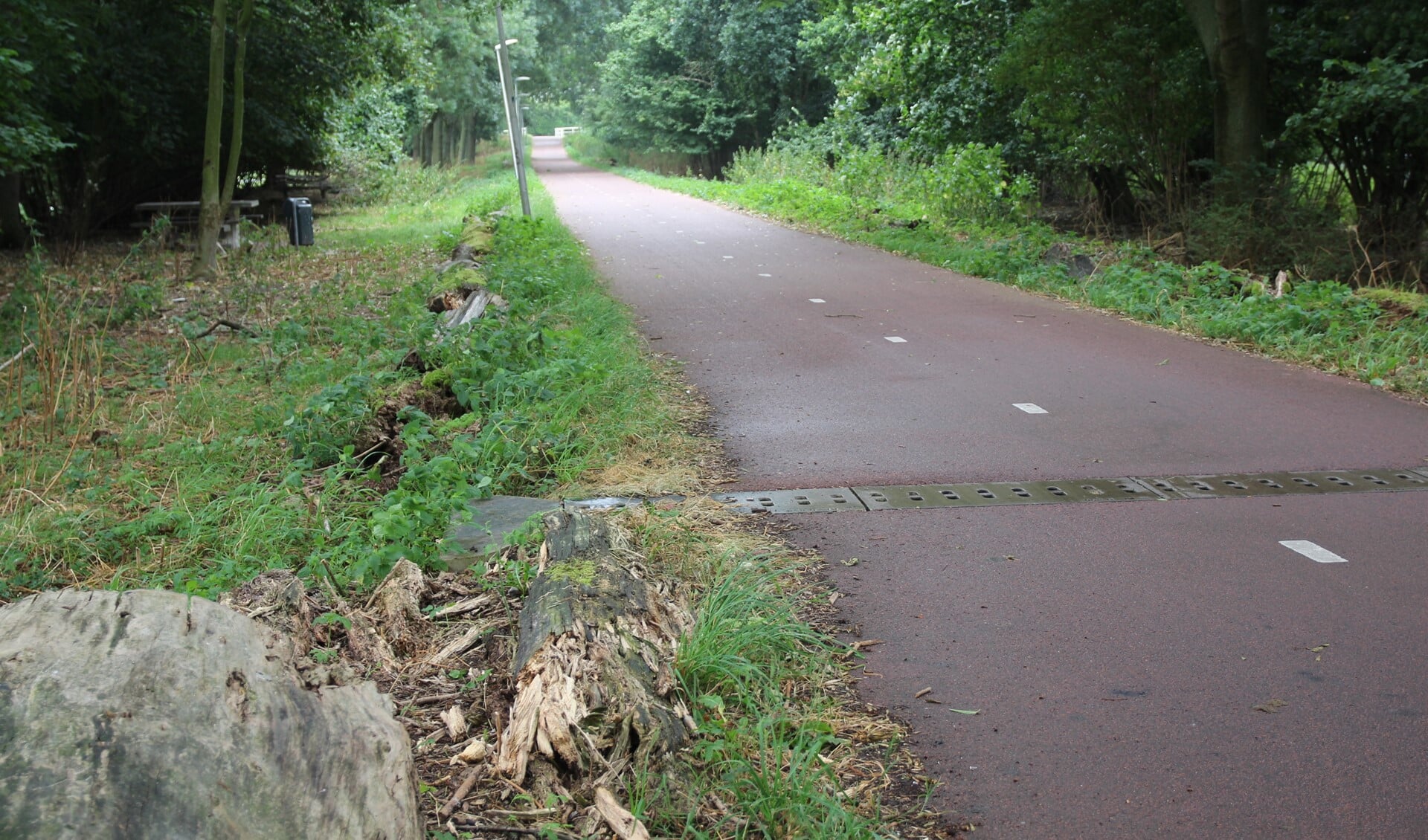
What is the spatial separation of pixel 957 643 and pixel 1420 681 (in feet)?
4.85

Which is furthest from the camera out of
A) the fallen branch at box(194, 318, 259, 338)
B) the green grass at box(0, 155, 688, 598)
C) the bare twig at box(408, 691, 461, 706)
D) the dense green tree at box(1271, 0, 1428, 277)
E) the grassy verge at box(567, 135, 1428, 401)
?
the dense green tree at box(1271, 0, 1428, 277)

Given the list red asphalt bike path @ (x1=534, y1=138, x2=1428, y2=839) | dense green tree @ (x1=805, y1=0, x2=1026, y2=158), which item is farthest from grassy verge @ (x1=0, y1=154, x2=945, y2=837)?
dense green tree @ (x1=805, y1=0, x2=1026, y2=158)

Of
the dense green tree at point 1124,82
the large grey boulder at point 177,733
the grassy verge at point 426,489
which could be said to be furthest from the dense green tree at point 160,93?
the large grey boulder at point 177,733

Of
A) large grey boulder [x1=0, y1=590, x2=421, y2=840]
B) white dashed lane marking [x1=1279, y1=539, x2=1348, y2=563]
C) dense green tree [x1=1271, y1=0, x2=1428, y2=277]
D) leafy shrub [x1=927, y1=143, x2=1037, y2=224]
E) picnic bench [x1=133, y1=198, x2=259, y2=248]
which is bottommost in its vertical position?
picnic bench [x1=133, y1=198, x2=259, y2=248]

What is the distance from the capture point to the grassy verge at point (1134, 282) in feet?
28.6

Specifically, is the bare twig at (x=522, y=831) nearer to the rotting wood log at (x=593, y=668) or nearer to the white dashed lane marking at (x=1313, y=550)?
the rotting wood log at (x=593, y=668)

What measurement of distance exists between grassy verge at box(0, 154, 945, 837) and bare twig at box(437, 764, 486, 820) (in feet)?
0.12

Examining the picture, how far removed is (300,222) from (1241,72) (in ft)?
48.8

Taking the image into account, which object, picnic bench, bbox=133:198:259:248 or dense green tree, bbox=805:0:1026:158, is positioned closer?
dense green tree, bbox=805:0:1026:158

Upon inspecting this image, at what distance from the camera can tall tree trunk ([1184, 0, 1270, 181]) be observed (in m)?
12.6

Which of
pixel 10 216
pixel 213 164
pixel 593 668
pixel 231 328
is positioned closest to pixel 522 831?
pixel 593 668

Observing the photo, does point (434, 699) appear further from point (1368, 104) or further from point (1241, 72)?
point (1241, 72)

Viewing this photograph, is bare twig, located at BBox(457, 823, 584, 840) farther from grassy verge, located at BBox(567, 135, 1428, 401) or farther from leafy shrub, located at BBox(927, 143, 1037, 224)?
leafy shrub, located at BBox(927, 143, 1037, 224)

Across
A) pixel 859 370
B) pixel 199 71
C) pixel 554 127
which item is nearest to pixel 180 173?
pixel 199 71
